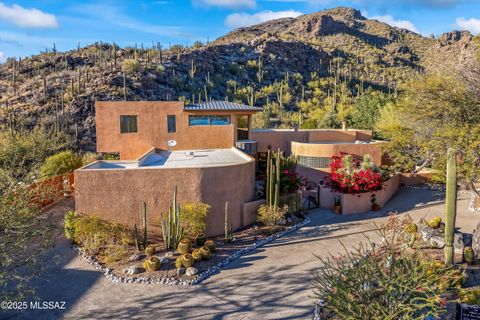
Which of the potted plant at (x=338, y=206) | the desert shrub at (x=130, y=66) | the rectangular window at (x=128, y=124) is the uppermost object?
the desert shrub at (x=130, y=66)

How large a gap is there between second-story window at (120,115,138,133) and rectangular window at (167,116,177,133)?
2.01m

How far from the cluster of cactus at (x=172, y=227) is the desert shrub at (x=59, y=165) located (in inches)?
404

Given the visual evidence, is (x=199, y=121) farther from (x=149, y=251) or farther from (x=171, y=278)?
(x=171, y=278)

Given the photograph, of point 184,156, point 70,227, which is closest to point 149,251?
point 70,227

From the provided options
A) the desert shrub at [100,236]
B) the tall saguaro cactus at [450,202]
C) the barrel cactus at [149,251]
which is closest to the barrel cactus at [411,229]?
the tall saguaro cactus at [450,202]

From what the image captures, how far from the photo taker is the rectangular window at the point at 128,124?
65.1 feet

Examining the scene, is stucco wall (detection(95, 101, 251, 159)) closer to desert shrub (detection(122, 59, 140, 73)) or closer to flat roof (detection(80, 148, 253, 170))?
flat roof (detection(80, 148, 253, 170))

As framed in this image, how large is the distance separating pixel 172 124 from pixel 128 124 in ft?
8.75

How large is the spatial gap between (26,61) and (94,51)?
11.5 meters

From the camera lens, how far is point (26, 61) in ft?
172

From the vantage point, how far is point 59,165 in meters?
20.4

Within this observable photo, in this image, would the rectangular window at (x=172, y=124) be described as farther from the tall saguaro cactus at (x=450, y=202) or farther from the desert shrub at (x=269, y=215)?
the tall saguaro cactus at (x=450, y=202)

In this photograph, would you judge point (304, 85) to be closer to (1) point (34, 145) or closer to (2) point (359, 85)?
(2) point (359, 85)

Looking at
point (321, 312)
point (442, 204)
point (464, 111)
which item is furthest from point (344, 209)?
point (321, 312)
